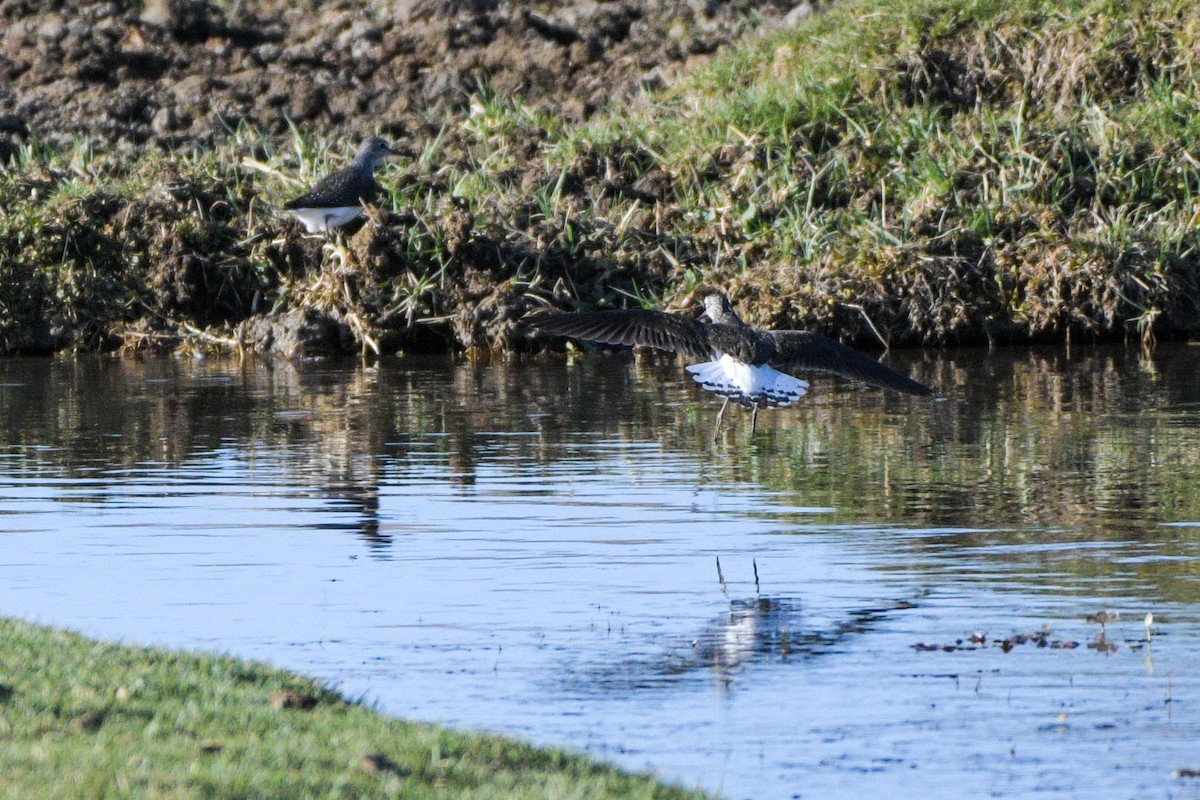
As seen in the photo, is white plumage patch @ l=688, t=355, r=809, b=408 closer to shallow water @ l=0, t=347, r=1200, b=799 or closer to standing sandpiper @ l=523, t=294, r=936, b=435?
standing sandpiper @ l=523, t=294, r=936, b=435

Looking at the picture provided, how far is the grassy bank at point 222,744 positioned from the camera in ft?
14.9

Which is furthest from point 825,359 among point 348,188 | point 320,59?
point 320,59

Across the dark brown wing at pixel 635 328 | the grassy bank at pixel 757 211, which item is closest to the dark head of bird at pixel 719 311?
the dark brown wing at pixel 635 328

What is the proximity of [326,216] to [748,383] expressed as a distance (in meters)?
7.45

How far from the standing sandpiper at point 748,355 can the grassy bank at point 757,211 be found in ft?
18.0

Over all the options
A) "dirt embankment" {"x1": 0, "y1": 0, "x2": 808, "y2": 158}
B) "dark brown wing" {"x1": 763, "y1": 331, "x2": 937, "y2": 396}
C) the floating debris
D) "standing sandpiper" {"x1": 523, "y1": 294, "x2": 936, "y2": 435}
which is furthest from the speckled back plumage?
the floating debris

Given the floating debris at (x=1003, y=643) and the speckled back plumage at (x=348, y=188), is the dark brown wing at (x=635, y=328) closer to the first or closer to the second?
the floating debris at (x=1003, y=643)

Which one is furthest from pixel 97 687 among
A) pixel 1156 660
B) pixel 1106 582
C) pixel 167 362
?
pixel 167 362

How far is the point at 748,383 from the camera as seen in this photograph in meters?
11.3

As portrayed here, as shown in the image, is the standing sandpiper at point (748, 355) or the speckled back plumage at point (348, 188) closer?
the standing sandpiper at point (748, 355)

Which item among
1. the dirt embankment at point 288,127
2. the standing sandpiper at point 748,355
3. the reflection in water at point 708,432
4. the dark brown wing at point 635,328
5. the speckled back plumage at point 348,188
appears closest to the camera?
the reflection in water at point 708,432

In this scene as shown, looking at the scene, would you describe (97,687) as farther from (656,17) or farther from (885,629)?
(656,17)

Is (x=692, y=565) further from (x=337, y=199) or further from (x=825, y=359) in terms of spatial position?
(x=337, y=199)

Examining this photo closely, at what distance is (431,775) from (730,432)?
772cm
